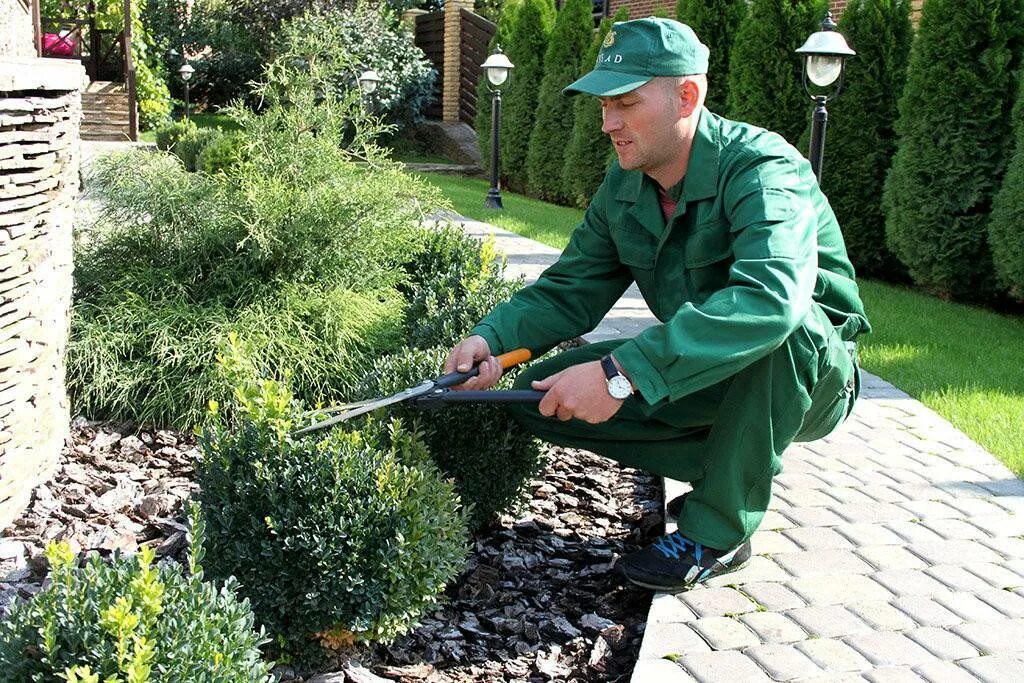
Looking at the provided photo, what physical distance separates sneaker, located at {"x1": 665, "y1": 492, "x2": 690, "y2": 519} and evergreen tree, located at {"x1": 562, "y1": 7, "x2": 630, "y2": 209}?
1053 centimetres

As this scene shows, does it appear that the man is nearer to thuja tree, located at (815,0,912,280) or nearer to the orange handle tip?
the orange handle tip

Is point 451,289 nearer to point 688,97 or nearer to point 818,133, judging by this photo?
point 688,97

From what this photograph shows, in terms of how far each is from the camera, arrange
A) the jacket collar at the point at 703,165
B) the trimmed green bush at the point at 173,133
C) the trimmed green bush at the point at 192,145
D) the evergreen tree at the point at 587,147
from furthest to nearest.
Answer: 1. the trimmed green bush at the point at 173,133
2. the evergreen tree at the point at 587,147
3. the trimmed green bush at the point at 192,145
4. the jacket collar at the point at 703,165

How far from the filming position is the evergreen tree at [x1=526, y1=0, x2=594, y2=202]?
15.3 meters

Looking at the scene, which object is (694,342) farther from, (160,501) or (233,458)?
(160,501)

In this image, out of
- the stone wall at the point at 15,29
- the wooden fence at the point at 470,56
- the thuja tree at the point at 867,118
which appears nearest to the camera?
the stone wall at the point at 15,29

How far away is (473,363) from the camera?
10.8 ft

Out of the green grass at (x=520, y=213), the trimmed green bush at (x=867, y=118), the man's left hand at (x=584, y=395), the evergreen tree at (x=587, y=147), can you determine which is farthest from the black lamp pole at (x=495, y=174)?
the man's left hand at (x=584, y=395)

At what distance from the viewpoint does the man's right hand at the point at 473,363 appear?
3217 mm

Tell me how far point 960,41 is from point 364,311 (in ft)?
18.1

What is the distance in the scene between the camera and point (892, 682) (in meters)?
2.66

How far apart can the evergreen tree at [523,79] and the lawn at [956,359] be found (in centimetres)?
723

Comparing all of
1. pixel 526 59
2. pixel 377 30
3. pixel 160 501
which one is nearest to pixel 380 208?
pixel 160 501

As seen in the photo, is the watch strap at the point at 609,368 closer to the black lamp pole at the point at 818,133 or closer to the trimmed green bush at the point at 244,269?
the trimmed green bush at the point at 244,269
